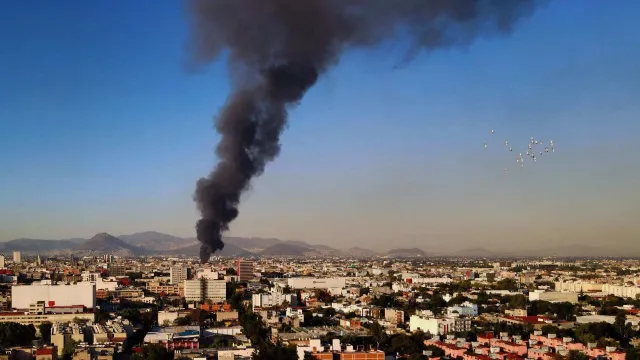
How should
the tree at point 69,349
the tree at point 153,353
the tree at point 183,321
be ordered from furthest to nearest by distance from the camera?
1. the tree at point 183,321
2. the tree at point 69,349
3. the tree at point 153,353

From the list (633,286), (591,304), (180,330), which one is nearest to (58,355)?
(180,330)

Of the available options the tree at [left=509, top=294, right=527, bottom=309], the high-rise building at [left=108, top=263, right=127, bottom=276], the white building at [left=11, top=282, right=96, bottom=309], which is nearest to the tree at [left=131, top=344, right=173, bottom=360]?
the white building at [left=11, top=282, right=96, bottom=309]

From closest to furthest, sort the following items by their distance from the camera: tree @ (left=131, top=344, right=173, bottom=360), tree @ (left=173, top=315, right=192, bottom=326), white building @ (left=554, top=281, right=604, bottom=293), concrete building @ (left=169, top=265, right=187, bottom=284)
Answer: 1. tree @ (left=131, top=344, right=173, bottom=360)
2. tree @ (left=173, top=315, right=192, bottom=326)
3. white building @ (left=554, top=281, right=604, bottom=293)
4. concrete building @ (left=169, top=265, right=187, bottom=284)

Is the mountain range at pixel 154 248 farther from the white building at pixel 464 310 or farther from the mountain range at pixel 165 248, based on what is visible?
the white building at pixel 464 310

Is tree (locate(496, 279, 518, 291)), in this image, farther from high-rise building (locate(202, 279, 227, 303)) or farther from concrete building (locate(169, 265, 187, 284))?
concrete building (locate(169, 265, 187, 284))

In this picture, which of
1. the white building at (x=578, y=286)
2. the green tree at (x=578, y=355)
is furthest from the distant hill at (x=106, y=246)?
the green tree at (x=578, y=355)
